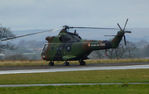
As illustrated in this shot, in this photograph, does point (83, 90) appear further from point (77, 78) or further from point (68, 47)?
point (68, 47)

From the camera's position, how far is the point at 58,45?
47531 mm

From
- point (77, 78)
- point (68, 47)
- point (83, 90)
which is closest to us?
point (83, 90)

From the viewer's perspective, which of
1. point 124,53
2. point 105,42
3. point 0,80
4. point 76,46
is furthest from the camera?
point 124,53

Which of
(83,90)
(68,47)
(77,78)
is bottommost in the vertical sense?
(77,78)

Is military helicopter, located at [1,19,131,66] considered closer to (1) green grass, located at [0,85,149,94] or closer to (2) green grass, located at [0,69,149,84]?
(2) green grass, located at [0,69,149,84]

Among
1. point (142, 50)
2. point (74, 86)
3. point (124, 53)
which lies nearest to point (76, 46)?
point (74, 86)

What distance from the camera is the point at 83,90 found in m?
21.5

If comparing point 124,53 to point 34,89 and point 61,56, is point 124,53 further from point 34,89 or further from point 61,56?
point 34,89

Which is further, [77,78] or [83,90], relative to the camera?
[77,78]

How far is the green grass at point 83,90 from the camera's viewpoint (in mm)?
20547

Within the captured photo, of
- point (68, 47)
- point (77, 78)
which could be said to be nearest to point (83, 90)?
point (77, 78)

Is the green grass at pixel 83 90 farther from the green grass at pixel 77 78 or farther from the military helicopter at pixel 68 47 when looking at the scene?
the military helicopter at pixel 68 47

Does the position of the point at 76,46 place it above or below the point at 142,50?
above

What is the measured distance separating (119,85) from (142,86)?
1366mm
